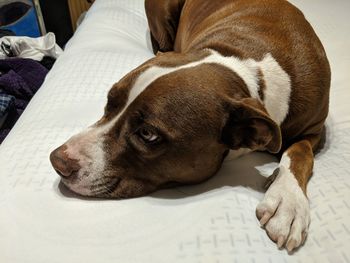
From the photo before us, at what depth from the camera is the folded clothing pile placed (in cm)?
236

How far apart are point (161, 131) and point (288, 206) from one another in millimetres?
419

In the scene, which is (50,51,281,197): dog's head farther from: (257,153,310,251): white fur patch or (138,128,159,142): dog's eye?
(257,153,310,251): white fur patch

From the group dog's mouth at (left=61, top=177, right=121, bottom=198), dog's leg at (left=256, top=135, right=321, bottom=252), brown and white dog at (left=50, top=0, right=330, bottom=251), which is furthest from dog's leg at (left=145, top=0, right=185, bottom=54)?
dog's mouth at (left=61, top=177, right=121, bottom=198)

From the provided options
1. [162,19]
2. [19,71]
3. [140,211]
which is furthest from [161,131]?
[19,71]

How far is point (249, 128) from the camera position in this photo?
4.39 ft

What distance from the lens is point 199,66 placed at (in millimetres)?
1343

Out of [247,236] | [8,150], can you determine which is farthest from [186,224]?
[8,150]

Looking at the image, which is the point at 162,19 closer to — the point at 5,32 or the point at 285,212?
the point at 5,32

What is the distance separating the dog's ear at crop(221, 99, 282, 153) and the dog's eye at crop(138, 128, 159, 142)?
0.22 m

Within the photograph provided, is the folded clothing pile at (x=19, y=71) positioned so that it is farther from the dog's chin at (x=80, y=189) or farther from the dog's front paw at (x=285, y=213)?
the dog's front paw at (x=285, y=213)

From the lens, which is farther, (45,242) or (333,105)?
(333,105)

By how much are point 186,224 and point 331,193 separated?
1.57 ft

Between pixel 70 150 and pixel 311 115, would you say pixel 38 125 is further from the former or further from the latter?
pixel 311 115

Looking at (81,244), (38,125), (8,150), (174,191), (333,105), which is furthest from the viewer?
(333,105)
